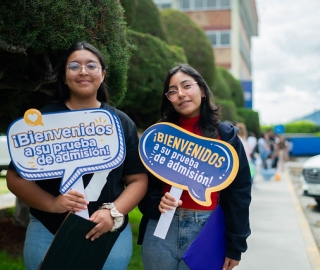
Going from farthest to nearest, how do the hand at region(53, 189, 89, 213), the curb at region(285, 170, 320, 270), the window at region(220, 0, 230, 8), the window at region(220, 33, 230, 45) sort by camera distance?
the window at region(220, 33, 230, 45)
the window at region(220, 0, 230, 8)
the curb at region(285, 170, 320, 270)
the hand at region(53, 189, 89, 213)

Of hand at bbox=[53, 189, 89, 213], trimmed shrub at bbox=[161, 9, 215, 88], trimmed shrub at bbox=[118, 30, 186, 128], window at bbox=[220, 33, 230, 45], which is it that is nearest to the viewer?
hand at bbox=[53, 189, 89, 213]

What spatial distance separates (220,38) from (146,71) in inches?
1000

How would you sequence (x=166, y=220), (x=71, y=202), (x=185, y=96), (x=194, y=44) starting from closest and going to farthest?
1. (x=71, y=202)
2. (x=166, y=220)
3. (x=185, y=96)
4. (x=194, y=44)

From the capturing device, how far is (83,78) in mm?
2172

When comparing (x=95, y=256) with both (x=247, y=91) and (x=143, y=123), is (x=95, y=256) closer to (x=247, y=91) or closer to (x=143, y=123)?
(x=143, y=123)

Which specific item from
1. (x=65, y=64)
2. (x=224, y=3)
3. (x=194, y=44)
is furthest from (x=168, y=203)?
(x=224, y=3)

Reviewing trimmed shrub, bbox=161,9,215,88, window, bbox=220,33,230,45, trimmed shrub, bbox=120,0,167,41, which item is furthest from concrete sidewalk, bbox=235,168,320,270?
window, bbox=220,33,230,45

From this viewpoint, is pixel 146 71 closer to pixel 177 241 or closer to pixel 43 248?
pixel 177 241

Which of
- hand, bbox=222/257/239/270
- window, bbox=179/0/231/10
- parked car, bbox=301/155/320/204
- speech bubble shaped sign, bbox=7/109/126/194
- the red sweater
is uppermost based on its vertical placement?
window, bbox=179/0/231/10

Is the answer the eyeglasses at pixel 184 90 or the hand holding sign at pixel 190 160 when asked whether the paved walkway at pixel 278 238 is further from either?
the eyeglasses at pixel 184 90

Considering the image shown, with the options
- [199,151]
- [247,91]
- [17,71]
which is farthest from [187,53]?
[247,91]

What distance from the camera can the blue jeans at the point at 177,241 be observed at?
229 centimetres

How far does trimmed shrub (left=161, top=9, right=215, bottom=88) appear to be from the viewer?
12.6 meters

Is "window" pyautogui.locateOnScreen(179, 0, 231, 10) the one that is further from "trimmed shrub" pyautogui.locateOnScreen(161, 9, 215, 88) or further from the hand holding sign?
the hand holding sign
